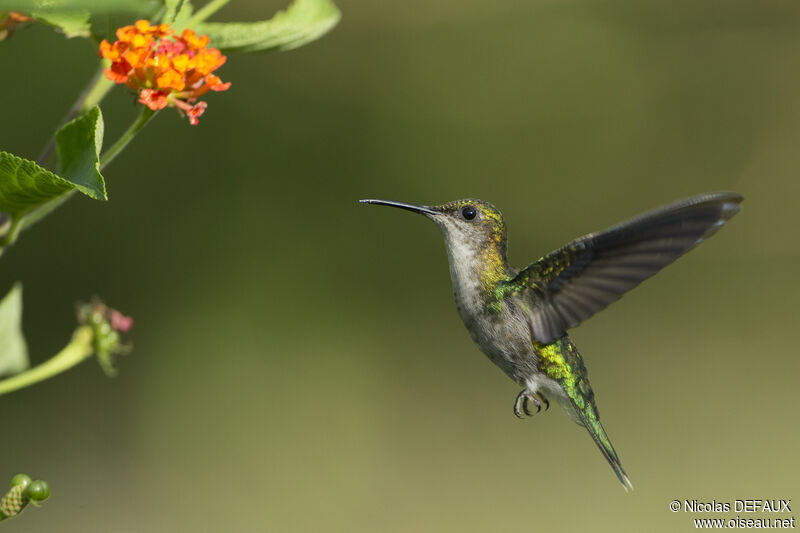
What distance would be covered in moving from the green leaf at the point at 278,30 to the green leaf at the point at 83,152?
0.81 ft

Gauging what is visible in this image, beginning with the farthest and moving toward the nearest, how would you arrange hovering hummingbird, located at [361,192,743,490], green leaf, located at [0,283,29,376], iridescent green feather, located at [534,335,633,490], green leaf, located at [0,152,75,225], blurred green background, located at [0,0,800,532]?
1. blurred green background, located at [0,0,800,532]
2. iridescent green feather, located at [534,335,633,490]
3. green leaf, located at [0,283,29,376]
4. hovering hummingbird, located at [361,192,743,490]
5. green leaf, located at [0,152,75,225]

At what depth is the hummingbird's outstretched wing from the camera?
1.09 m

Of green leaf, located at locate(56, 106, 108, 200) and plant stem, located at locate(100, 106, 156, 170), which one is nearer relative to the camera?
green leaf, located at locate(56, 106, 108, 200)

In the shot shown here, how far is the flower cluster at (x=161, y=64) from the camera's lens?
950 millimetres

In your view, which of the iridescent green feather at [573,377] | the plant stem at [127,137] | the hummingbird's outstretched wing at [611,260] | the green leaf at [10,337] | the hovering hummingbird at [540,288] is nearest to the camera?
the plant stem at [127,137]

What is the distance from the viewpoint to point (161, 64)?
3.19ft

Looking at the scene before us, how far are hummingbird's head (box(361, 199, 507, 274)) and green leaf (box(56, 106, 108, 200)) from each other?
0.57 meters

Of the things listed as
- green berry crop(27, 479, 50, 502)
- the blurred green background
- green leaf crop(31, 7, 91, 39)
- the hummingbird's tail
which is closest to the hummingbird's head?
the hummingbird's tail

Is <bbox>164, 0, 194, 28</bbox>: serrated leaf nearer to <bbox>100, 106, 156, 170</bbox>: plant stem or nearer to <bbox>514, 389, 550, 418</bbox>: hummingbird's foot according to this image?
<bbox>100, 106, 156, 170</bbox>: plant stem

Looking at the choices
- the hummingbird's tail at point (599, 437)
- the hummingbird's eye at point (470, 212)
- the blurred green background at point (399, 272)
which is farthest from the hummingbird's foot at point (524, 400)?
the blurred green background at point (399, 272)

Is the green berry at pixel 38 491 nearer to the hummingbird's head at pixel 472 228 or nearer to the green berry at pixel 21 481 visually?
the green berry at pixel 21 481

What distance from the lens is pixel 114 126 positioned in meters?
3.68

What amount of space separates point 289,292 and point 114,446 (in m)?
1.17

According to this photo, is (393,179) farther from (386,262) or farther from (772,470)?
(772,470)
